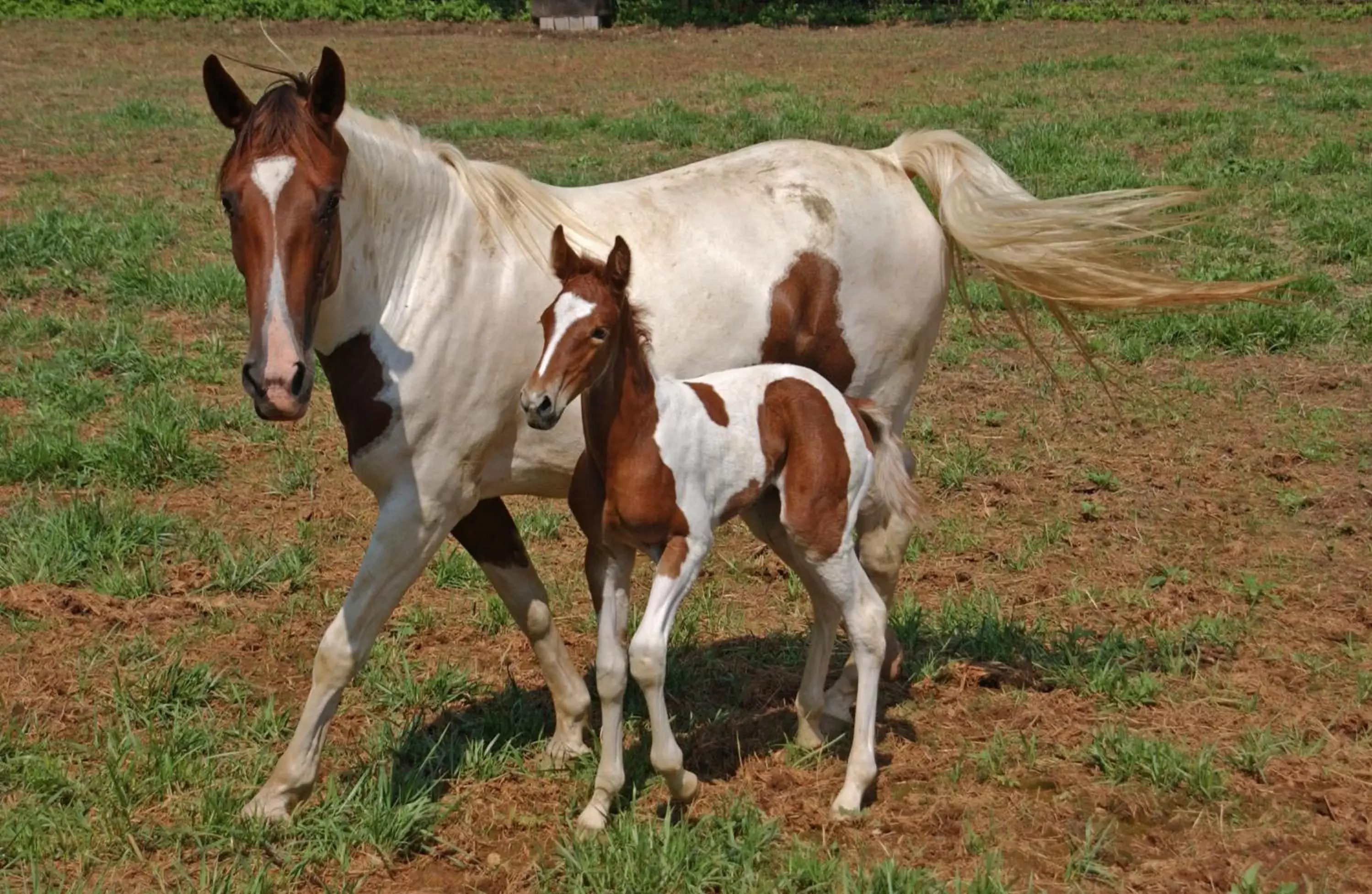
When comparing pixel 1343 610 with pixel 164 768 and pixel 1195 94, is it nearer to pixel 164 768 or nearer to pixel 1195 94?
pixel 164 768

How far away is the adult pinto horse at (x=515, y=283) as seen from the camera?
3330 mm

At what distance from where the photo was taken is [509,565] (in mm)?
4191

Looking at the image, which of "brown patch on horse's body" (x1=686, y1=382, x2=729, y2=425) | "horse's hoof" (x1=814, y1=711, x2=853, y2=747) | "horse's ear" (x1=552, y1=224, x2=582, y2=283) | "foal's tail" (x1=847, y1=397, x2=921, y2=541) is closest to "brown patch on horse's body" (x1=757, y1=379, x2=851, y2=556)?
"brown patch on horse's body" (x1=686, y1=382, x2=729, y2=425)

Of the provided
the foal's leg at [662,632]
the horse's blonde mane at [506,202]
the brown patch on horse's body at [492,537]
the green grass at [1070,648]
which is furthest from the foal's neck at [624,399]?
the green grass at [1070,648]

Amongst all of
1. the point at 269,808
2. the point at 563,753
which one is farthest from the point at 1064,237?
the point at 269,808

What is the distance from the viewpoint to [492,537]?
13.7 ft

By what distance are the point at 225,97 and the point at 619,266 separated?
1.07m

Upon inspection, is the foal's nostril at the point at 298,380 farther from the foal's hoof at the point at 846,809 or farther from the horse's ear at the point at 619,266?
the foal's hoof at the point at 846,809

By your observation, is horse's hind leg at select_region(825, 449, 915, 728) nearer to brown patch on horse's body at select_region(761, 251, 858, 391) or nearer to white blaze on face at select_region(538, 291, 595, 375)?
brown patch on horse's body at select_region(761, 251, 858, 391)

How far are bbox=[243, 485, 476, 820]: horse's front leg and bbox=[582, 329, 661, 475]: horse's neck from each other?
0.56 meters

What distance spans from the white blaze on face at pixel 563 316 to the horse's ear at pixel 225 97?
35.7 inches

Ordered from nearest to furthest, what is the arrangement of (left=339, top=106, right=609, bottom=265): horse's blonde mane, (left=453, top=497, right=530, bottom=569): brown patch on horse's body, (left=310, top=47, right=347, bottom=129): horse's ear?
(left=310, top=47, right=347, bottom=129): horse's ear → (left=339, top=106, right=609, bottom=265): horse's blonde mane → (left=453, top=497, right=530, bottom=569): brown patch on horse's body

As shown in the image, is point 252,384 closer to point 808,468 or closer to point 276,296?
point 276,296

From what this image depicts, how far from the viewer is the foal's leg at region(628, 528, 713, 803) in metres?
3.39
